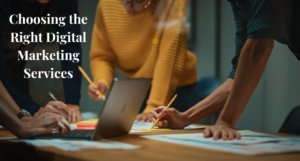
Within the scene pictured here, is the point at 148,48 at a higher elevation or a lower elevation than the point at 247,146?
higher

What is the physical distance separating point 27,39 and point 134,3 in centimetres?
64

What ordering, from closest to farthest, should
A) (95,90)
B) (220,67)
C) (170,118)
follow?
(170,118) < (95,90) < (220,67)

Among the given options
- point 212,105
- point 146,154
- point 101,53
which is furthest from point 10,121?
point 101,53

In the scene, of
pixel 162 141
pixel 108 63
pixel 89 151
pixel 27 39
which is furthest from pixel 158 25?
pixel 89 151

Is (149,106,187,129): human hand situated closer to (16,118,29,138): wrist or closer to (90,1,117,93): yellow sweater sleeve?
(16,118,29,138): wrist

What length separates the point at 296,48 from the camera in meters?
0.88

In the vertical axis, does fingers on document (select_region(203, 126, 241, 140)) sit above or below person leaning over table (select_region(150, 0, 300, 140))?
below

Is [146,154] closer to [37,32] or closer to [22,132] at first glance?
[22,132]

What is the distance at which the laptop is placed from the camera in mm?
685

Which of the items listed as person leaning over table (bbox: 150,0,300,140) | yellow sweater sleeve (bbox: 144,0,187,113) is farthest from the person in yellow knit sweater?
person leaning over table (bbox: 150,0,300,140)

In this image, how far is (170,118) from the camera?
Answer: 98 centimetres

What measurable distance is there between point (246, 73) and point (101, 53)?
3.36 ft

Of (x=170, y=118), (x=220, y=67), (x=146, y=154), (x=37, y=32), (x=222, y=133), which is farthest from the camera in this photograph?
(x=220, y=67)

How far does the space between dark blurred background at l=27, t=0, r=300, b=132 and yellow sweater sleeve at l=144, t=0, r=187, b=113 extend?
0.90 m
